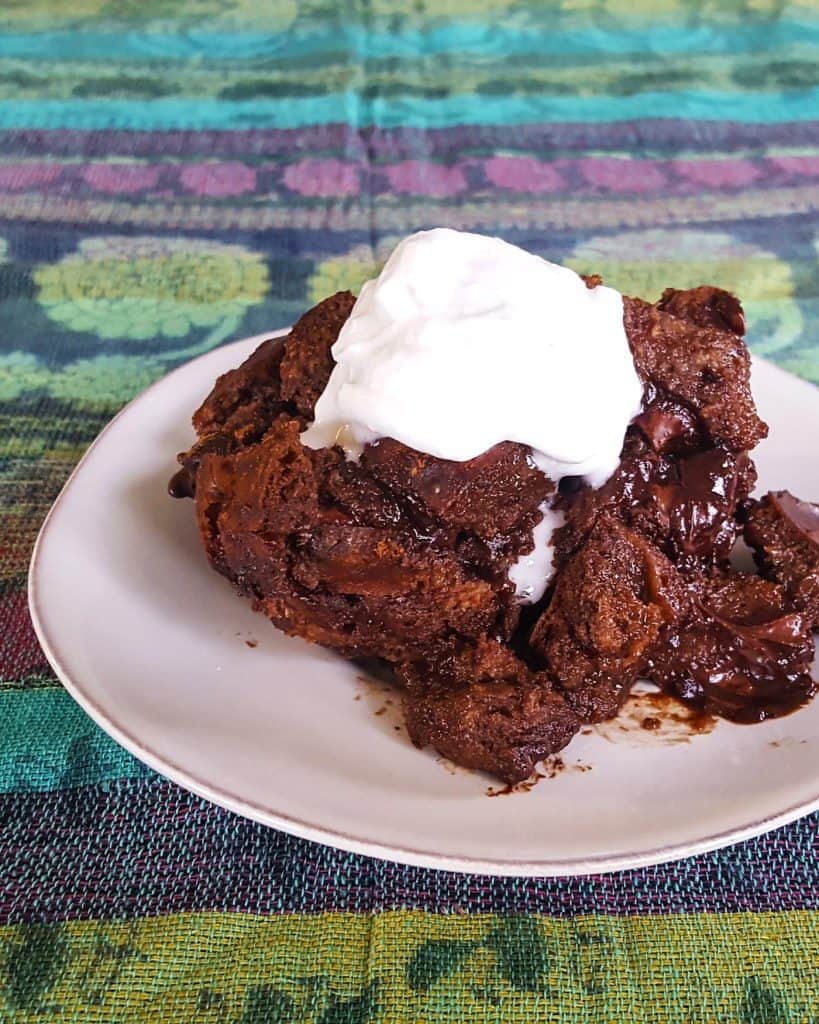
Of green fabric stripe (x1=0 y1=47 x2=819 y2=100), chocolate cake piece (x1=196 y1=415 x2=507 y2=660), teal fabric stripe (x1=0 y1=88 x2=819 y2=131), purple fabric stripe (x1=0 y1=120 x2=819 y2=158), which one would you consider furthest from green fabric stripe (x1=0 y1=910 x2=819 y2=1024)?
green fabric stripe (x1=0 y1=47 x2=819 y2=100)

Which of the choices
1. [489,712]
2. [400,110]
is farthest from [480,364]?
[400,110]

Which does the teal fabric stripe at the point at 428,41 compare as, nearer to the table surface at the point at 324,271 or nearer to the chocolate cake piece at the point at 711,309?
the table surface at the point at 324,271

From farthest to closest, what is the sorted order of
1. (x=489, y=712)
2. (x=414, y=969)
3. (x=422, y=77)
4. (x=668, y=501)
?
(x=422, y=77) < (x=668, y=501) < (x=489, y=712) < (x=414, y=969)

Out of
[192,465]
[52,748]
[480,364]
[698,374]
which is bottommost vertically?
[52,748]

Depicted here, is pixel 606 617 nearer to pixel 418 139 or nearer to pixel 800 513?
pixel 800 513

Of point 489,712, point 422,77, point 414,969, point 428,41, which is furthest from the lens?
point 428,41

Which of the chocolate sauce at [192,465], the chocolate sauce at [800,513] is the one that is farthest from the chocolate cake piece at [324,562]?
the chocolate sauce at [800,513]
